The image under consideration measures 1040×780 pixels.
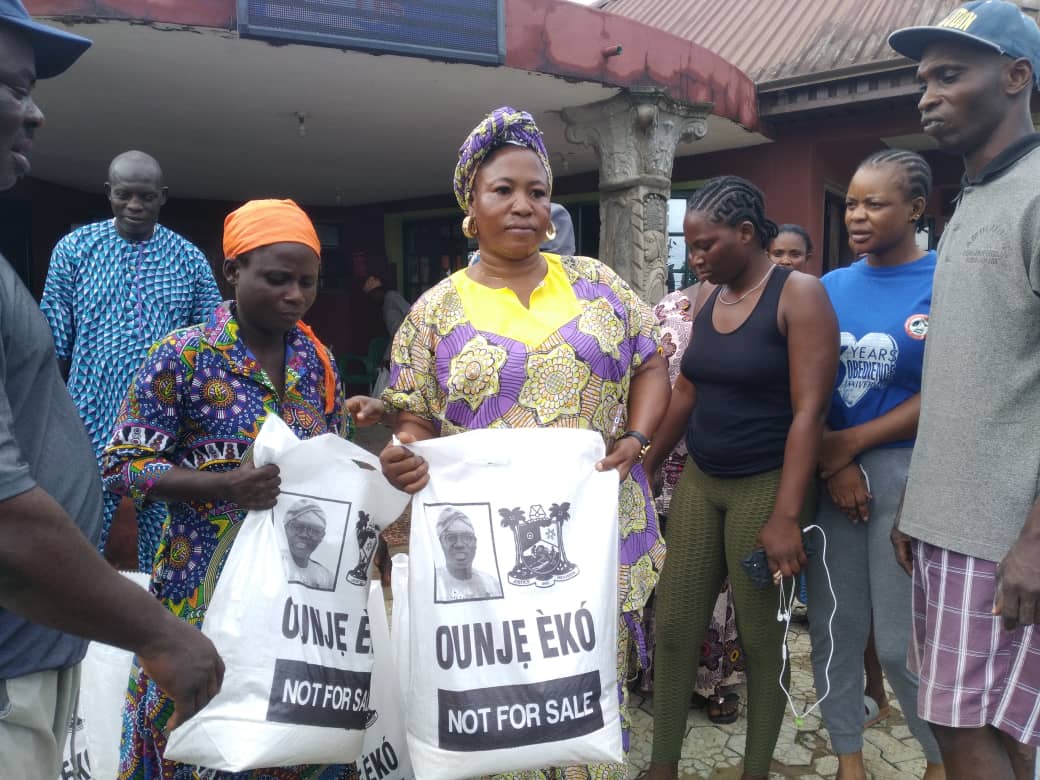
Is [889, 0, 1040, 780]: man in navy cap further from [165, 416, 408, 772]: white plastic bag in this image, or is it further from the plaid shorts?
[165, 416, 408, 772]: white plastic bag

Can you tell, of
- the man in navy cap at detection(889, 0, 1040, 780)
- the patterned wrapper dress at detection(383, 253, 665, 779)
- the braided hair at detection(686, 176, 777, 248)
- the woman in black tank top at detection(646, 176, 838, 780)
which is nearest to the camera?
the man in navy cap at detection(889, 0, 1040, 780)

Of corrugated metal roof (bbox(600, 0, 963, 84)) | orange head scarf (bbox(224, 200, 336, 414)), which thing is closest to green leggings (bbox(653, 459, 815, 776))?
orange head scarf (bbox(224, 200, 336, 414))

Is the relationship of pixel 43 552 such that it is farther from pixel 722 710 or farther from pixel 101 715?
pixel 722 710

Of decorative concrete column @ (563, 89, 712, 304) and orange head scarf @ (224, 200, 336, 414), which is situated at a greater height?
decorative concrete column @ (563, 89, 712, 304)

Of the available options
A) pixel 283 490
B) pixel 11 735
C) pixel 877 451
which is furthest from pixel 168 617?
pixel 877 451

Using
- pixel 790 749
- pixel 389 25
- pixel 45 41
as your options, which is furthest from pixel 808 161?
pixel 45 41

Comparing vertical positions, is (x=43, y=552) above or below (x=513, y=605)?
above

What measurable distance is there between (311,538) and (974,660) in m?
1.51

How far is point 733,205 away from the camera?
2.31 metres

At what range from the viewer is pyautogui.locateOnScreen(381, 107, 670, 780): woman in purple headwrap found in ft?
6.14

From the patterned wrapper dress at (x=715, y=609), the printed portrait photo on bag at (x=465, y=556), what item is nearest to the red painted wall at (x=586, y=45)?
the patterned wrapper dress at (x=715, y=609)

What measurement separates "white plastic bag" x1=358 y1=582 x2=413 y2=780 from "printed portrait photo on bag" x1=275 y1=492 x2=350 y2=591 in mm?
343

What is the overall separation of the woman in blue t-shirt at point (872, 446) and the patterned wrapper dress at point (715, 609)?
611 millimetres

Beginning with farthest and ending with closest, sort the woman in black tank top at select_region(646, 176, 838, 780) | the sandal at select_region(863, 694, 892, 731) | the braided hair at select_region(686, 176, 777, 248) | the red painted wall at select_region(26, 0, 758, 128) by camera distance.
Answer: the red painted wall at select_region(26, 0, 758, 128), the sandal at select_region(863, 694, 892, 731), the braided hair at select_region(686, 176, 777, 248), the woman in black tank top at select_region(646, 176, 838, 780)
